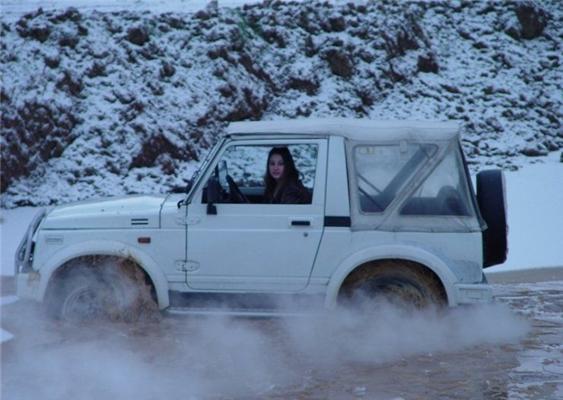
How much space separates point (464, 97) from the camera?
647 inches

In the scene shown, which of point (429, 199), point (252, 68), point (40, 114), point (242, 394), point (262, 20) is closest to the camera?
point (242, 394)

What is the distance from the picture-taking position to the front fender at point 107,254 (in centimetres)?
626

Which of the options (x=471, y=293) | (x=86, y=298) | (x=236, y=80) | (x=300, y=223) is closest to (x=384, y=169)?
(x=300, y=223)

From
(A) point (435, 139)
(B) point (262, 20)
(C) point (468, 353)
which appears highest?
(B) point (262, 20)

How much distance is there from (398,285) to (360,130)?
56.2 inches

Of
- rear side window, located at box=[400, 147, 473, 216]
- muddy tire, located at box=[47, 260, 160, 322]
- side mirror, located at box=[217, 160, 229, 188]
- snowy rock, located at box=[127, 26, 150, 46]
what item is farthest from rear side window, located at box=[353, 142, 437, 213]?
snowy rock, located at box=[127, 26, 150, 46]

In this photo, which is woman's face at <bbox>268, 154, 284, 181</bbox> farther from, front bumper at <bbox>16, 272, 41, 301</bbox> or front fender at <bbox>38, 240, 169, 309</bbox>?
front bumper at <bbox>16, 272, 41, 301</bbox>

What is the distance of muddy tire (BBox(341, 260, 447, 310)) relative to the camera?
6.26m

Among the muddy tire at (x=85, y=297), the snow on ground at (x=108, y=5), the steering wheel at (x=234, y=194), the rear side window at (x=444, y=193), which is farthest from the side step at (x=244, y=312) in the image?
the snow on ground at (x=108, y=5)

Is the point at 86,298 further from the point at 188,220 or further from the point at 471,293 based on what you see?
the point at 471,293

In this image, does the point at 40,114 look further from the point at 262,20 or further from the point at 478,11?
the point at 478,11

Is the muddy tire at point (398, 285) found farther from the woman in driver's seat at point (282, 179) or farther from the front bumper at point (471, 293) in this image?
the woman in driver's seat at point (282, 179)

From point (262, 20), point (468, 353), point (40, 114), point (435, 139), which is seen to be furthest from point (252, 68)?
point (468, 353)

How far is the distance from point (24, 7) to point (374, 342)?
541 inches
